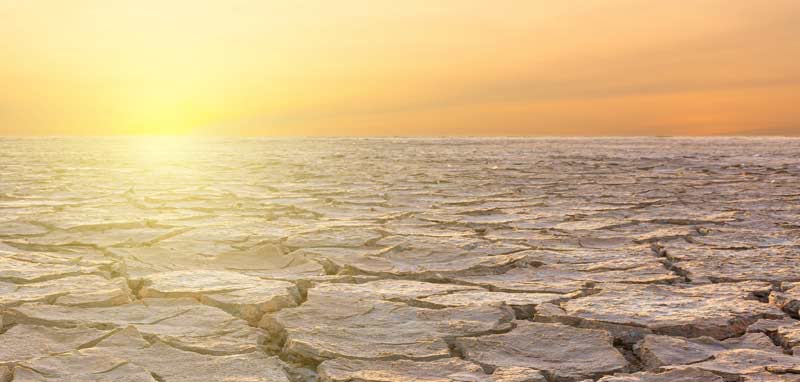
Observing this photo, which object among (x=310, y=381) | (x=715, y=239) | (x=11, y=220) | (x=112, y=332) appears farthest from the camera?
(x=11, y=220)

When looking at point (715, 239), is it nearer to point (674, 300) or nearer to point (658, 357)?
point (674, 300)

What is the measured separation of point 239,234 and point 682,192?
3.08 m

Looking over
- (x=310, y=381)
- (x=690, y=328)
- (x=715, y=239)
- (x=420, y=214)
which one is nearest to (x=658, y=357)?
(x=690, y=328)

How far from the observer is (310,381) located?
1528mm

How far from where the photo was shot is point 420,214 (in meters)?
3.83

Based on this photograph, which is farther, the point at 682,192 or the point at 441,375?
the point at 682,192

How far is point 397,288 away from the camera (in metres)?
2.22

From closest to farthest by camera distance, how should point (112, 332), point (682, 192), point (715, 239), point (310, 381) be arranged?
point (310, 381) < point (112, 332) < point (715, 239) < point (682, 192)

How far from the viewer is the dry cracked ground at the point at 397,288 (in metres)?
1.61

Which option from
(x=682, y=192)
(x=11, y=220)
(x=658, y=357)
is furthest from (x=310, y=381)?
(x=682, y=192)

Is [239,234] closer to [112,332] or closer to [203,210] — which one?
[203,210]

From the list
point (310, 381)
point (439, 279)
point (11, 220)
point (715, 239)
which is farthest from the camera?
point (11, 220)

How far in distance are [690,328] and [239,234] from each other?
1.86 m

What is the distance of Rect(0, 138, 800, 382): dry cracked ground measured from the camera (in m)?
1.61
